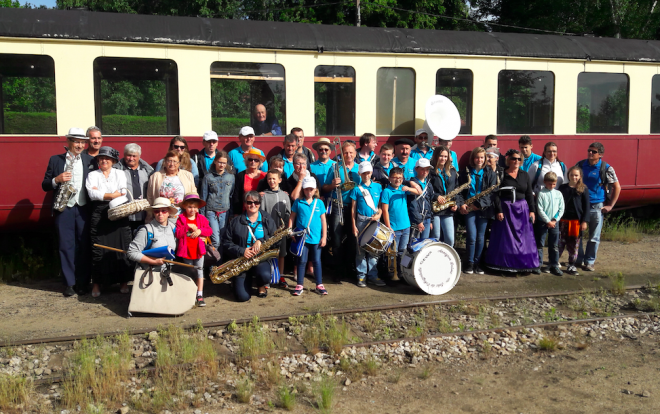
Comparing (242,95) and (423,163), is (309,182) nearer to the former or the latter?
(423,163)

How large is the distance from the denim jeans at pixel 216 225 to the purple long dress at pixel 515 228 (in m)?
3.81

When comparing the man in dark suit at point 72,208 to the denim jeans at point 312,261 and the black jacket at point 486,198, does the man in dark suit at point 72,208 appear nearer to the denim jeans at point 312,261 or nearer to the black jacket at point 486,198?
the denim jeans at point 312,261

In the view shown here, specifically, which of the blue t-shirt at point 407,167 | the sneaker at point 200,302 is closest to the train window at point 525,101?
the blue t-shirt at point 407,167

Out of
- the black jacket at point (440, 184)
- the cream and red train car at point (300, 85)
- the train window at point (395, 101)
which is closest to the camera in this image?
the cream and red train car at point (300, 85)

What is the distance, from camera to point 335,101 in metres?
9.29

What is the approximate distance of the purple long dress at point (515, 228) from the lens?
8.68 metres

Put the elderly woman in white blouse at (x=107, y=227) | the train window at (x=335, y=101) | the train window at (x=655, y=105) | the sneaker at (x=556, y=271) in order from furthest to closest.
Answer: the train window at (x=655, y=105)
the train window at (x=335, y=101)
the sneaker at (x=556, y=271)
the elderly woman in white blouse at (x=107, y=227)

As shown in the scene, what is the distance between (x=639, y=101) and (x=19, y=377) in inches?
410

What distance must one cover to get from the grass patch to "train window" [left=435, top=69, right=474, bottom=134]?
7.11 meters

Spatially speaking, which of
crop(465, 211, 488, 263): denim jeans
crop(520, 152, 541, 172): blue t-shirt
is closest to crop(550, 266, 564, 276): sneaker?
crop(465, 211, 488, 263): denim jeans

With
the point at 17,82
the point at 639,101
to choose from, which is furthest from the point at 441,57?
the point at 17,82

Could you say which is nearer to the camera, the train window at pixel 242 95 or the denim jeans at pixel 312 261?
the denim jeans at pixel 312 261

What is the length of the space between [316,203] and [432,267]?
1681 millimetres

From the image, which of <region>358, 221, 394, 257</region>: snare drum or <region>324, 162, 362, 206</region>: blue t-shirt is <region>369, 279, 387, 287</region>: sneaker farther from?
<region>324, 162, 362, 206</region>: blue t-shirt
